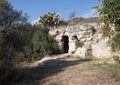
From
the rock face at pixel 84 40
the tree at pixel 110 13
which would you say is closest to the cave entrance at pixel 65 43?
the rock face at pixel 84 40

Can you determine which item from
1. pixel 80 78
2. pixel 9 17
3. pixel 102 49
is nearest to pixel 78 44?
pixel 102 49

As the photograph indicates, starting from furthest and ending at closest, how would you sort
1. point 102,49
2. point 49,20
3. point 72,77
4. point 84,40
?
point 49,20 → point 84,40 → point 102,49 → point 72,77

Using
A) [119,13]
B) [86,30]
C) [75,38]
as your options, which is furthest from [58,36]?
[119,13]

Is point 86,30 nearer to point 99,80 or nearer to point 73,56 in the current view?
point 73,56

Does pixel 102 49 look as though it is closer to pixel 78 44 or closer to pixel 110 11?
pixel 78 44

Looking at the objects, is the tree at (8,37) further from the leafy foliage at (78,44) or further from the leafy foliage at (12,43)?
the leafy foliage at (78,44)

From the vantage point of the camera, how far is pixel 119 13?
926cm

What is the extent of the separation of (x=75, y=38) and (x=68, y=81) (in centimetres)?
1545

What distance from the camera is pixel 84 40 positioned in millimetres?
26656

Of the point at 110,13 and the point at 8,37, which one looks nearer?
the point at 110,13

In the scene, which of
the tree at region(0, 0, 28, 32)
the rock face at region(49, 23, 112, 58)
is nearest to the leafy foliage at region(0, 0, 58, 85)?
the tree at region(0, 0, 28, 32)

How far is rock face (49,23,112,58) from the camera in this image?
22.2 m

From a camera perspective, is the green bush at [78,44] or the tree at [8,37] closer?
the tree at [8,37]

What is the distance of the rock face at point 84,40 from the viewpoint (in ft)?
72.8
